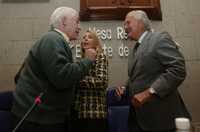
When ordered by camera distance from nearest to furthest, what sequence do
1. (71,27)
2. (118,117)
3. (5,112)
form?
1. (71,27)
2. (5,112)
3. (118,117)

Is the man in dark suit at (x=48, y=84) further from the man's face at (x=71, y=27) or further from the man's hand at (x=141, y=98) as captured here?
the man's hand at (x=141, y=98)

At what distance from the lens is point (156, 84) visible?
1632 mm

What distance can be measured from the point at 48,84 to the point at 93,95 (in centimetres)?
35

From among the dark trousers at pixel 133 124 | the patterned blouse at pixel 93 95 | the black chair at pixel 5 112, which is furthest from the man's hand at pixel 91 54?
the black chair at pixel 5 112

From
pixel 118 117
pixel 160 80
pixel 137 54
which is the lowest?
pixel 118 117

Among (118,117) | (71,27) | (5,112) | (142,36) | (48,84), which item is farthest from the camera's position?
(118,117)

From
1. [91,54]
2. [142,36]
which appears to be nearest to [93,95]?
[91,54]

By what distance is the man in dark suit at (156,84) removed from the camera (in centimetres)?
164

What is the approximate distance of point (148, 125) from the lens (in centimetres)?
167

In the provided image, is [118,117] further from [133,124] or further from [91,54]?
[91,54]

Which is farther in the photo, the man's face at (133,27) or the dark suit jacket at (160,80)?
the man's face at (133,27)

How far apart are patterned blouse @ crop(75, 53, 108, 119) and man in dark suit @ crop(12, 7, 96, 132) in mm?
167

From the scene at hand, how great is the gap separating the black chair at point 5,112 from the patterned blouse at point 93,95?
23.9 inches

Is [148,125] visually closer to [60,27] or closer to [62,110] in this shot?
[62,110]
